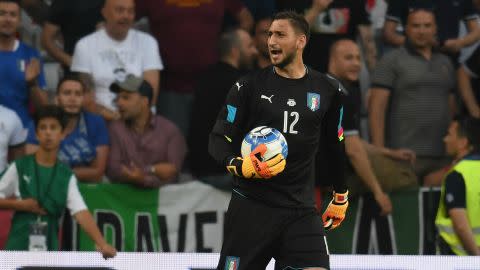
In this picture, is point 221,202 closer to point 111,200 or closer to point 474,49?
point 111,200

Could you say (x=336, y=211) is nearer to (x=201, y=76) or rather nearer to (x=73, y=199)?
(x=73, y=199)

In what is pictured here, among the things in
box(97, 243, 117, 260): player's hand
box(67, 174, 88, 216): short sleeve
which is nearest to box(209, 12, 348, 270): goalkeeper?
box(97, 243, 117, 260): player's hand

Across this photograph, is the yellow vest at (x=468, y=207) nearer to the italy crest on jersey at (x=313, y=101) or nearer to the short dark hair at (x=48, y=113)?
the italy crest on jersey at (x=313, y=101)

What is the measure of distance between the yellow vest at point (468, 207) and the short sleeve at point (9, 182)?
374cm

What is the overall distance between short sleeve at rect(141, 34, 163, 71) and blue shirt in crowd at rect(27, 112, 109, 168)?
1090 millimetres

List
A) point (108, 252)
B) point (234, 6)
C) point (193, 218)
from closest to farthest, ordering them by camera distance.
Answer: point (108, 252) < point (193, 218) < point (234, 6)

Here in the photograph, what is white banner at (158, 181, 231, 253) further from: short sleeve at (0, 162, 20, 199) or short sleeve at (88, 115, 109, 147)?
short sleeve at (0, 162, 20, 199)

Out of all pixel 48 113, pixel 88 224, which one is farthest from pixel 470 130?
pixel 48 113

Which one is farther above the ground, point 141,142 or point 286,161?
point 286,161

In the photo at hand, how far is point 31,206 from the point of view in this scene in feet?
33.1

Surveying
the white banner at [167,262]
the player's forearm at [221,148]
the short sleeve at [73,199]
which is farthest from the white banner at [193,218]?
the player's forearm at [221,148]

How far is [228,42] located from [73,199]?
240 cm

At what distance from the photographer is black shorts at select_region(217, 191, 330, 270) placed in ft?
24.3

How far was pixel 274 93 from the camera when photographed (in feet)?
24.4
